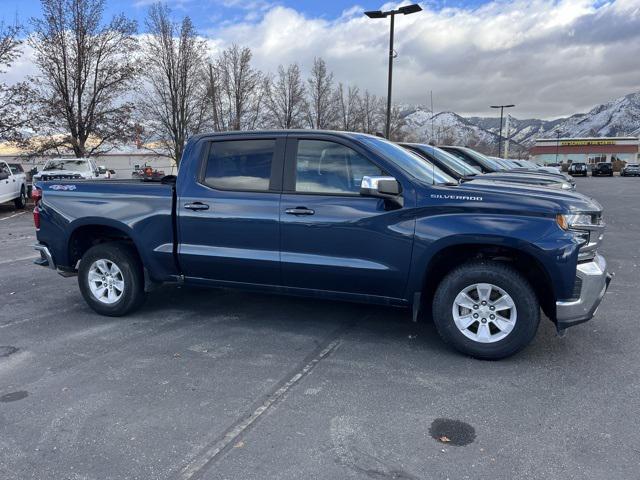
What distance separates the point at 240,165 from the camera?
5062 millimetres

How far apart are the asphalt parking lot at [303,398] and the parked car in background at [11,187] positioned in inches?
506

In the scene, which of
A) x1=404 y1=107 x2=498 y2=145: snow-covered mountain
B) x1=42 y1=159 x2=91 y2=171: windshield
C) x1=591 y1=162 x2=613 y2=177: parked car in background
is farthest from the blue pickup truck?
x1=591 y1=162 x2=613 y2=177: parked car in background

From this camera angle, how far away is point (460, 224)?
4230mm

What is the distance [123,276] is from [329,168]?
2503 millimetres

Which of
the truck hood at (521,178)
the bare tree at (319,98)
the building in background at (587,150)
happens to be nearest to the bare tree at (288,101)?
the bare tree at (319,98)

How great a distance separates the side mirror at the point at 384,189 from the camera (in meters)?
4.26

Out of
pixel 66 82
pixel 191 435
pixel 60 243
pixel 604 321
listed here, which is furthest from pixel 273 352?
pixel 66 82

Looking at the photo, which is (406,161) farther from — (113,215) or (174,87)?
(174,87)

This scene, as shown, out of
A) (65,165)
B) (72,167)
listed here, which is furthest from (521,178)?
(65,165)

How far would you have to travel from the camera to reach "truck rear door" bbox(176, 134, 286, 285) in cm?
484

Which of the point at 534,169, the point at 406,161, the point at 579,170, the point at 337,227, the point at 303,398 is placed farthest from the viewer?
the point at 579,170

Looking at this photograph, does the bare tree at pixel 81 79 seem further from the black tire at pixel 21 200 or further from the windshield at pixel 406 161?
the windshield at pixel 406 161

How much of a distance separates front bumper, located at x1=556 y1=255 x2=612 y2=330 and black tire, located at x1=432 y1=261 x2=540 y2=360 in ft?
0.62

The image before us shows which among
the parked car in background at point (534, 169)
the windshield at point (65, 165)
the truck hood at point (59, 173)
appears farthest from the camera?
the windshield at point (65, 165)
